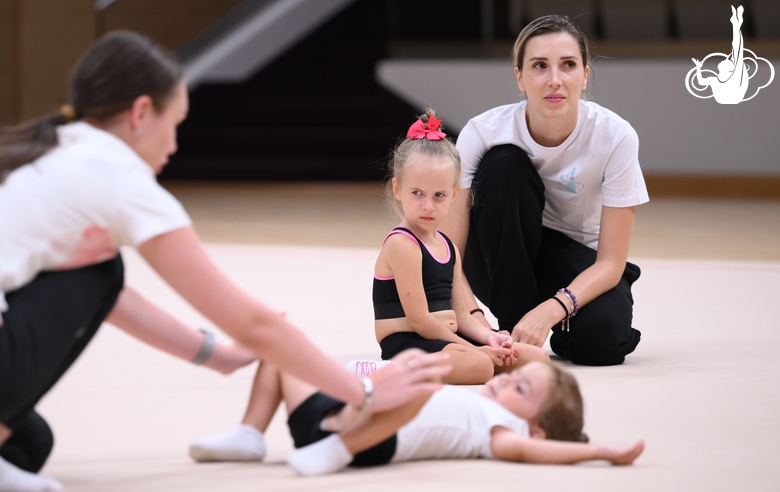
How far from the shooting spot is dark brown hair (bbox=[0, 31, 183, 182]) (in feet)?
4.60

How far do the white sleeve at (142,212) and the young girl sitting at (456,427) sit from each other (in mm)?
407

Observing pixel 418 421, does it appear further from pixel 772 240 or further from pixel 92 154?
pixel 772 240

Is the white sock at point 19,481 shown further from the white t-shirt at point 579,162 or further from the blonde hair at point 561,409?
the white t-shirt at point 579,162

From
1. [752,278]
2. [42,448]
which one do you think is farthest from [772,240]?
[42,448]

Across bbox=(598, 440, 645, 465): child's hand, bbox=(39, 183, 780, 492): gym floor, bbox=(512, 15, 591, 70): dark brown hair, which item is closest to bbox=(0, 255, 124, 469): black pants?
bbox=(39, 183, 780, 492): gym floor

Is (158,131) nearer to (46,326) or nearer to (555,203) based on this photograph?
(46,326)

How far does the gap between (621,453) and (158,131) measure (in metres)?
0.86

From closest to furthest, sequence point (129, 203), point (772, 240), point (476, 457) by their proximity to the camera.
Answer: point (129, 203) → point (476, 457) → point (772, 240)

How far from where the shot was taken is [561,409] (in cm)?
165

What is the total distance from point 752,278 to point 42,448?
314cm

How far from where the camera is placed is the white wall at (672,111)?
775 centimetres

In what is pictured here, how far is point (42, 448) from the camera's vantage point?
1.58m

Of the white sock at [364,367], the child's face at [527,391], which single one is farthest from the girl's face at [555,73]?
the child's face at [527,391]

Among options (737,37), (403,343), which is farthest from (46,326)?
(737,37)
